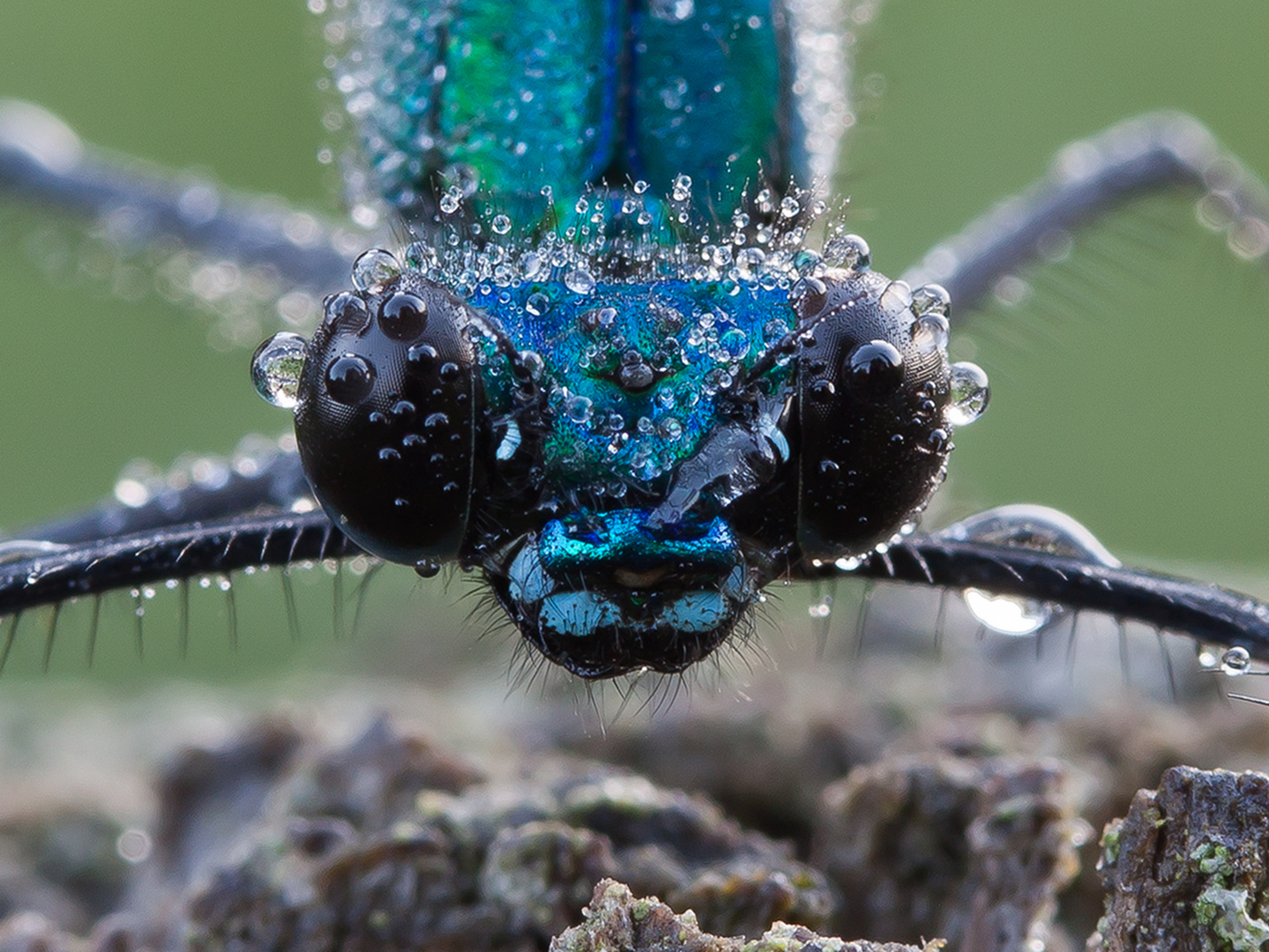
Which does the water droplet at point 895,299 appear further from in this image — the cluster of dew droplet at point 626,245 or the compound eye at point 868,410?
the cluster of dew droplet at point 626,245

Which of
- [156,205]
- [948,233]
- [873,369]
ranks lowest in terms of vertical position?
[873,369]

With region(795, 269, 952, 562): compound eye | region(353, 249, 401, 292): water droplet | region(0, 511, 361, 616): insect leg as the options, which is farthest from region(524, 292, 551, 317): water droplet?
region(0, 511, 361, 616): insect leg

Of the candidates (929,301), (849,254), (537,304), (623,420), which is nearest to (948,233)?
(849,254)

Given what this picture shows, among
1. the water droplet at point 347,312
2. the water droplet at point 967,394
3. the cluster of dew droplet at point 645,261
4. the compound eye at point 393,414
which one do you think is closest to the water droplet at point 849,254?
the cluster of dew droplet at point 645,261

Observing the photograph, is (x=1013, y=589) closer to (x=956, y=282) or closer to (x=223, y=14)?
(x=956, y=282)

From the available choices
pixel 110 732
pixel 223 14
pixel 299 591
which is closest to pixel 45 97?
pixel 223 14

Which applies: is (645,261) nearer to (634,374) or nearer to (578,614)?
(634,374)
